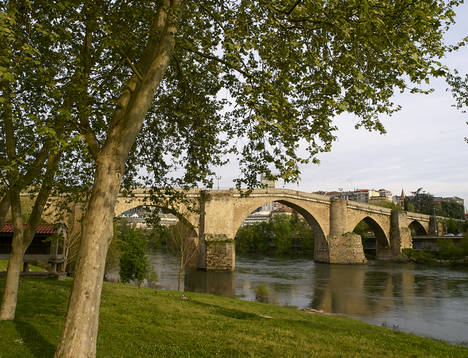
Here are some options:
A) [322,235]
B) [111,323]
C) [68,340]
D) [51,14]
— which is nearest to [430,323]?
[111,323]

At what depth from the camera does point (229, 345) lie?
6.41 m

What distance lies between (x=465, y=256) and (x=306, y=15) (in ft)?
151

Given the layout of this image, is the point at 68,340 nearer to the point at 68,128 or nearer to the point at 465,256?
the point at 68,128

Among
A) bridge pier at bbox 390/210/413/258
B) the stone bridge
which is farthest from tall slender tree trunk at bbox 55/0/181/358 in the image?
bridge pier at bbox 390/210/413/258

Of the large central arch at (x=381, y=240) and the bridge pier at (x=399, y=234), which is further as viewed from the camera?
the large central arch at (x=381, y=240)

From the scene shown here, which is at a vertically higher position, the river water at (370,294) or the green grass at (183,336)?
the green grass at (183,336)

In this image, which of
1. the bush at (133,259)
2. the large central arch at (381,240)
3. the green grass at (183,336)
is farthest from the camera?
the large central arch at (381,240)

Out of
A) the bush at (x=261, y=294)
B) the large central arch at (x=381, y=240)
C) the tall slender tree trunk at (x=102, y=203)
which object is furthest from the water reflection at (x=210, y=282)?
the large central arch at (x=381, y=240)

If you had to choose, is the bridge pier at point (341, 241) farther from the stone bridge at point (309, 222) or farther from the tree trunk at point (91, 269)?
the tree trunk at point (91, 269)

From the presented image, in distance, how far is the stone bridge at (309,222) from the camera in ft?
108

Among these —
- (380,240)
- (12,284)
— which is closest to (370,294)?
(12,284)

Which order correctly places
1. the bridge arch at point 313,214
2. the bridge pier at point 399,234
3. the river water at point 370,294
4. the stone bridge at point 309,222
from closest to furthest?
the river water at point 370,294
the stone bridge at point 309,222
the bridge arch at point 313,214
the bridge pier at point 399,234

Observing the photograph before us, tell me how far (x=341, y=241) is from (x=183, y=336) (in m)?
39.8

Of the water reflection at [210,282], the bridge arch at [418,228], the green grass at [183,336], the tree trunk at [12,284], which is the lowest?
the water reflection at [210,282]
